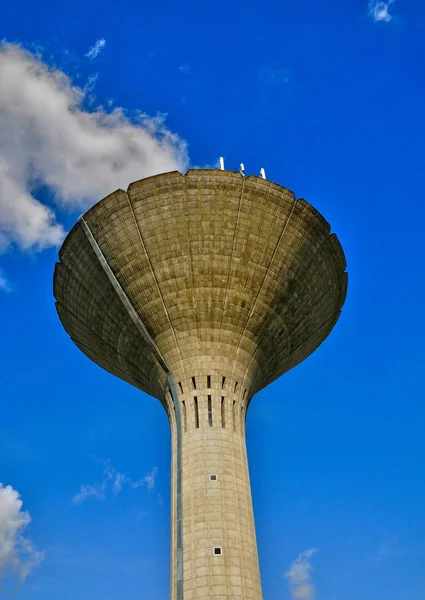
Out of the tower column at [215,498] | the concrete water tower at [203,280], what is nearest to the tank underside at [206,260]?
the concrete water tower at [203,280]

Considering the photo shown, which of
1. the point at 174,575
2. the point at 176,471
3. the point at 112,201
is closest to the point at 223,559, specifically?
the point at 174,575

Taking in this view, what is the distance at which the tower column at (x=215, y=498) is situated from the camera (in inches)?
883

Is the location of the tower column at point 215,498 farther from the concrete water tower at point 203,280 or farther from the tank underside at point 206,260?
the tank underside at point 206,260

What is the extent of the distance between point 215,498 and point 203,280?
965 centimetres

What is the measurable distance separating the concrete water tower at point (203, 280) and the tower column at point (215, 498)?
8 centimetres

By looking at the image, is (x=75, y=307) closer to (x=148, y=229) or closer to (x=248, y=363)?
(x=148, y=229)

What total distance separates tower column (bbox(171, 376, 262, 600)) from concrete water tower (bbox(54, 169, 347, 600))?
8 centimetres

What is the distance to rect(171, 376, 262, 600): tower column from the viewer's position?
2242 cm

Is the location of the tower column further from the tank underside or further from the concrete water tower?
the tank underside

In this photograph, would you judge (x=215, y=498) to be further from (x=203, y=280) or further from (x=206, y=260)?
(x=206, y=260)

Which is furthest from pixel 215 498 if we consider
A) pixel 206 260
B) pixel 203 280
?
pixel 206 260

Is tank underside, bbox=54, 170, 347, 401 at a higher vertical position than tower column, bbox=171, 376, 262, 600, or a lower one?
higher

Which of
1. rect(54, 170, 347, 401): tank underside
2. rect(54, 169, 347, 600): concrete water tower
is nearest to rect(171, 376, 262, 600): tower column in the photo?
rect(54, 169, 347, 600): concrete water tower

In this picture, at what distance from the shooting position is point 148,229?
27.5 metres
